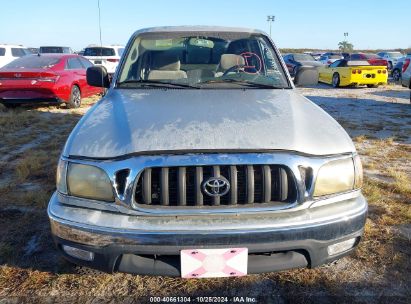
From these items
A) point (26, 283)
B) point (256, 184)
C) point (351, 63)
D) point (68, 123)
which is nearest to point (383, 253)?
point (256, 184)

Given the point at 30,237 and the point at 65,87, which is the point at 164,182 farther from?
the point at 65,87

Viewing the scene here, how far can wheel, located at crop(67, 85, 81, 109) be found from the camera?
30.3ft

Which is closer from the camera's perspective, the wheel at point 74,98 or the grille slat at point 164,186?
the grille slat at point 164,186

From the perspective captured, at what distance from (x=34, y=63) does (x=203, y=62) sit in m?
6.83

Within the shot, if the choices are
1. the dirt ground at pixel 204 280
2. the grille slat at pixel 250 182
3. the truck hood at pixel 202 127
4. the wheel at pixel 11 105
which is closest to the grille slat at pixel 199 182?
the truck hood at pixel 202 127

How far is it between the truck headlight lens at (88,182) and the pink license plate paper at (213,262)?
1.69 ft

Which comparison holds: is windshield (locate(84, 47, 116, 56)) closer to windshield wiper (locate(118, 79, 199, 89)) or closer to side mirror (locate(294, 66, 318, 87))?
side mirror (locate(294, 66, 318, 87))

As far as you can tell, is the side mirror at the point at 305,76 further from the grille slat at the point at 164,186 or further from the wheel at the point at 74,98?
the wheel at the point at 74,98

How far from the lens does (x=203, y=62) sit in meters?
3.67

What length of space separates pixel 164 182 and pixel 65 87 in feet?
25.5

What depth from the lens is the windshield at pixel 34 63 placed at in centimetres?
886

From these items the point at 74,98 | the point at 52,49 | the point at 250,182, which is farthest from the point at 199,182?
the point at 52,49

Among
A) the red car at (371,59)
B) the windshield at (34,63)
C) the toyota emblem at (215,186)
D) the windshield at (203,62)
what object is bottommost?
the red car at (371,59)

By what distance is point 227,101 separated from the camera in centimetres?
271
